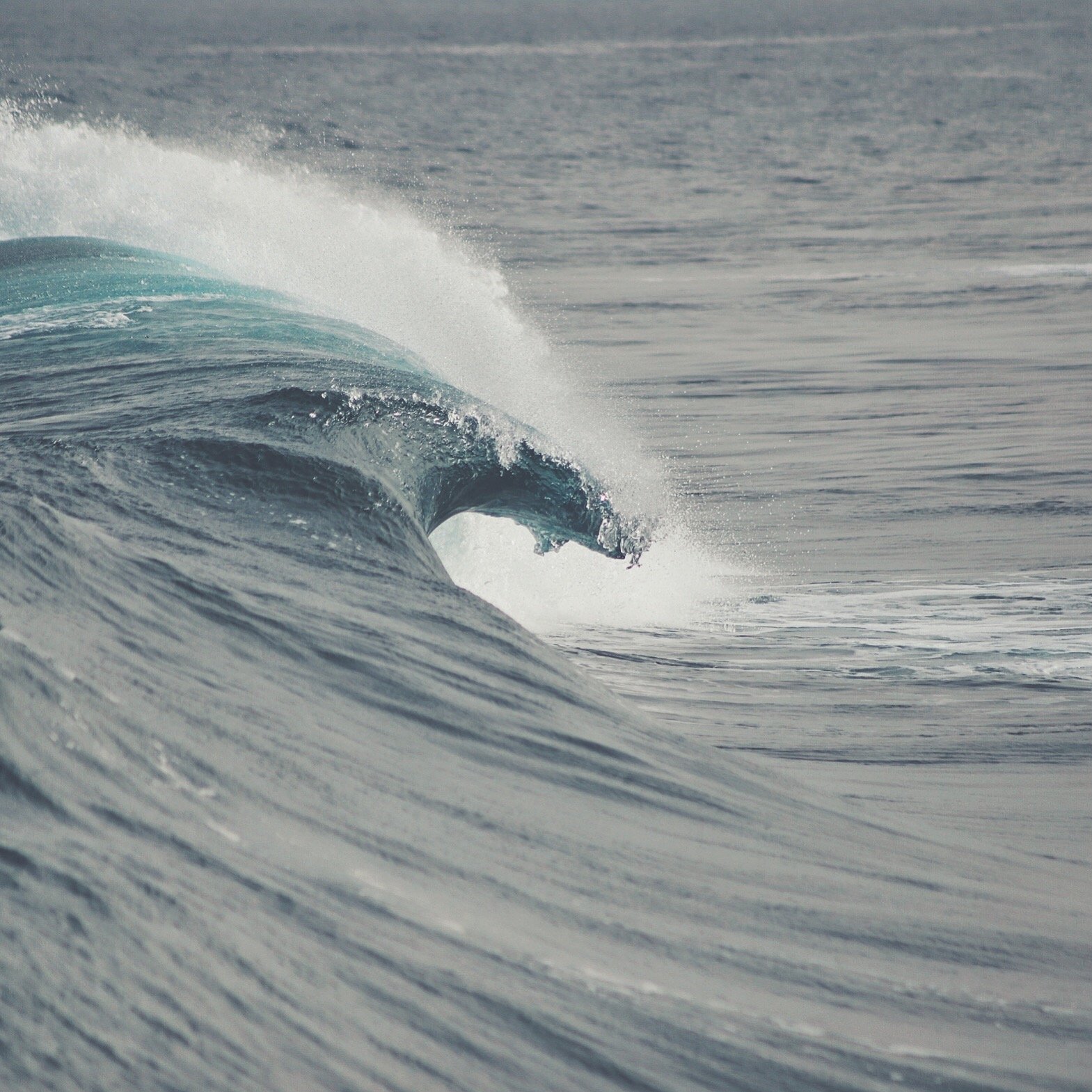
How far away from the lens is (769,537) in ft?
19.9

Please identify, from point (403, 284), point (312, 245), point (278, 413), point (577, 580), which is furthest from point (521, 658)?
point (312, 245)

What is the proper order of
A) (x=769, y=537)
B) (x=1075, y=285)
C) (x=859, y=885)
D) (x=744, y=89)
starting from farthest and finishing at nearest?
(x=744, y=89) < (x=1075, y=285) < (x=769, y=537) < (x=859, y=885)

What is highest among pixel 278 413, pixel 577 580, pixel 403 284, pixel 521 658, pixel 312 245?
pixel 312 245

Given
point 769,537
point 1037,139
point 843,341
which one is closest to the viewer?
point 769,537

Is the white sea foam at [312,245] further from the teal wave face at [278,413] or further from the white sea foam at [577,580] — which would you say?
the white sea foam at [577,580]

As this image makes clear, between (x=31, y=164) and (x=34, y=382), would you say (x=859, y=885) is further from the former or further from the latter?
(x=31, y=164)

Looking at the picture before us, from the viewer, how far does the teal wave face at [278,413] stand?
4457mm

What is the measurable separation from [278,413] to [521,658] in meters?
1.64

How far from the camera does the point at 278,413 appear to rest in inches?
188

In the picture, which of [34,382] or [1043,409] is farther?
[1043,409]

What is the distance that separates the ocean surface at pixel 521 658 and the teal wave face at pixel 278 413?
3 centimetres

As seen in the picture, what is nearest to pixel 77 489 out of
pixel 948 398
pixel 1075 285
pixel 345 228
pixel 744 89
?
pixel 948 398

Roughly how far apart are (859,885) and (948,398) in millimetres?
5663

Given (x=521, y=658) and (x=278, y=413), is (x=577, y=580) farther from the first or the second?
(x=521, y=658)
